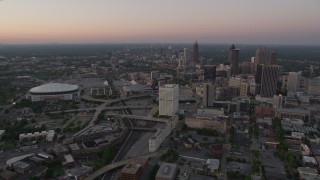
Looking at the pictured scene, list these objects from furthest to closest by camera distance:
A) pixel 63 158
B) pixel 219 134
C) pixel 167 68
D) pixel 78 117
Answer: pixel 167 68 → pixel 78 117 → pixel 219 134 → pixel 63 158

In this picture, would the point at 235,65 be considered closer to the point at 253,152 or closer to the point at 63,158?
the point at 253,152

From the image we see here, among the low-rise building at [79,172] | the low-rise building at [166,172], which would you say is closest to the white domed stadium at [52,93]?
the low-rise building at [79,172]

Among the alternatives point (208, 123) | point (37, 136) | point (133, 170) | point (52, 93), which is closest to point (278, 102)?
point (208, 123)

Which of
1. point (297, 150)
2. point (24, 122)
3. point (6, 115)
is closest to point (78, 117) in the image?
point (24, 122)

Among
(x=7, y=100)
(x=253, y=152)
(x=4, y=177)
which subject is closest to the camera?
(x=4, y=177)

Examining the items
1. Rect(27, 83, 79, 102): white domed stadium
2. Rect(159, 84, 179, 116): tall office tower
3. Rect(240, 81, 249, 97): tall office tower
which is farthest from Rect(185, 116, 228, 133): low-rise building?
Rect(27, 83, 79, 102): white domed stadium

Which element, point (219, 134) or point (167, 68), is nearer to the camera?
point (219, 134)
